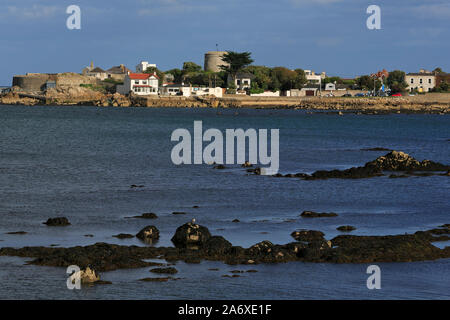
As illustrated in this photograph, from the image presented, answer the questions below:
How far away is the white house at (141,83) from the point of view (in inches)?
5856

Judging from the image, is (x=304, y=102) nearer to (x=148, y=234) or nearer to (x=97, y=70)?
(x=97, y=70)

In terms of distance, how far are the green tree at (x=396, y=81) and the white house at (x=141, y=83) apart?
2105 inches

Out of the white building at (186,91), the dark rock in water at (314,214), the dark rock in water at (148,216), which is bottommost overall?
the dark rock in water at (314,214)

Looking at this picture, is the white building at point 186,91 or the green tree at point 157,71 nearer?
the white building at point 186,91

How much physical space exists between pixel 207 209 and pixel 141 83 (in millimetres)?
125103

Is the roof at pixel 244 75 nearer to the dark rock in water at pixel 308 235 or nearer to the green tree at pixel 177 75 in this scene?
the green tree at pixel 177 75

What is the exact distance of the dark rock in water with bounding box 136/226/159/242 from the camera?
20.3 metres

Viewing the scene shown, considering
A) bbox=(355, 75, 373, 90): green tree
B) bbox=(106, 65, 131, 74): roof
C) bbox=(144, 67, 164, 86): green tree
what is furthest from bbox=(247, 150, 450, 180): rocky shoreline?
bbox=(106, 65, 131, 74): roof

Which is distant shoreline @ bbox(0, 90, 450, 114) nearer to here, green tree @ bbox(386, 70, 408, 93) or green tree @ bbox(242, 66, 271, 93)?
green tree @ bbox(242, 66, 271, 93)

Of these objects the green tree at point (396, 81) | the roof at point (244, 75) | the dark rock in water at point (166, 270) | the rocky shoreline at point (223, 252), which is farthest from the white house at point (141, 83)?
the dark rock in water at point (166, 270)

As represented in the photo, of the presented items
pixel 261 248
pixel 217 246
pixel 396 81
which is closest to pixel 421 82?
pixel 396 81

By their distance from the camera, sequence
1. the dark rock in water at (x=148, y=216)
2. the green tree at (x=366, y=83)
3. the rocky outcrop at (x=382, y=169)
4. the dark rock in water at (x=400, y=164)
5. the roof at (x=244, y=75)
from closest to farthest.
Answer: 1. the dark rock in water at (x=148, y=216)
2. the rocky outcrop at (x=382, y=169)
3. the dark rock in water at (x=400, y=164)
4. the roof at (x=244, y=75)
5. the green tree at (x=366, y=83)

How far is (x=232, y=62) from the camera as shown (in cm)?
15538

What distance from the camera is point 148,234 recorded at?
66.9 ft
